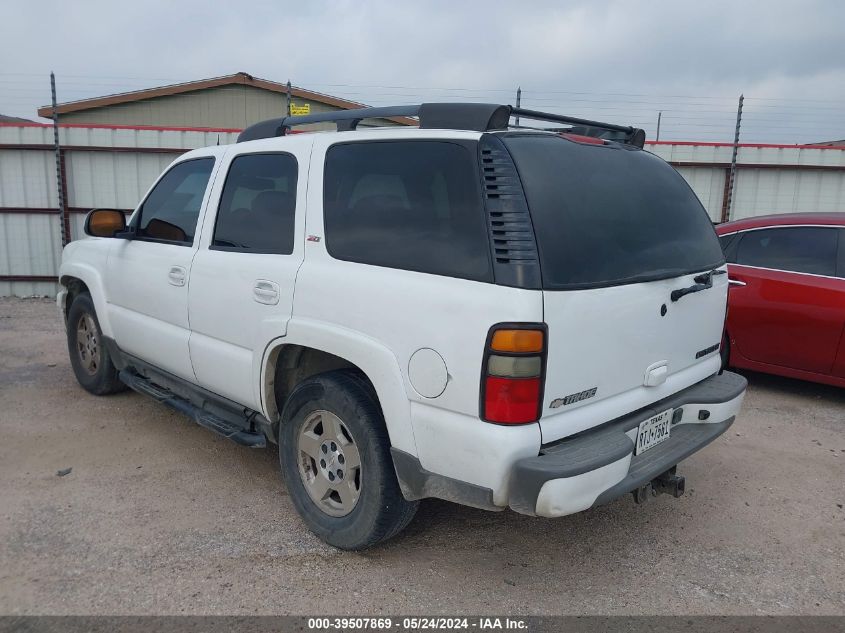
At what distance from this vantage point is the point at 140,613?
8.80 ft

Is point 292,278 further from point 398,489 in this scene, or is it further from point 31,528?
point 31,528

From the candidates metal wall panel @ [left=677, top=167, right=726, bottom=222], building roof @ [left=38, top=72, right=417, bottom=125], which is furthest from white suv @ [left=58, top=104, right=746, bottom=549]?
building roof @ [left=38, top=72, right=417, bottom=125]

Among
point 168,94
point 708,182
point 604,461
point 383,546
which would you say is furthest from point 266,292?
point 168,94

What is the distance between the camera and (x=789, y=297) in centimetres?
546

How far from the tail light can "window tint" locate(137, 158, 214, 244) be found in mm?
2314

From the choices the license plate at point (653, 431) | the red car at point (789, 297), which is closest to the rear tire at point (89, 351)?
the license plate at point (653, 431)

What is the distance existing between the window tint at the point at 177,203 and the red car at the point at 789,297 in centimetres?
422

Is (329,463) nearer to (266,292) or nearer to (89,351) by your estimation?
(266,292)

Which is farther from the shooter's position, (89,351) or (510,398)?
(89,351)

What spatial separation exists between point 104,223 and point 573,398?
3568 mm

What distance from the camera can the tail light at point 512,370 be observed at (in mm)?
2371

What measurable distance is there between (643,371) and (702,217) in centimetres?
115

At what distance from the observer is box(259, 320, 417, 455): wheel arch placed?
267cm

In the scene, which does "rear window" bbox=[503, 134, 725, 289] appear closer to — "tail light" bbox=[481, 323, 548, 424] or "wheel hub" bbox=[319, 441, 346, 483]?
"tail light" bbox=[481, 323, 548, 424]
